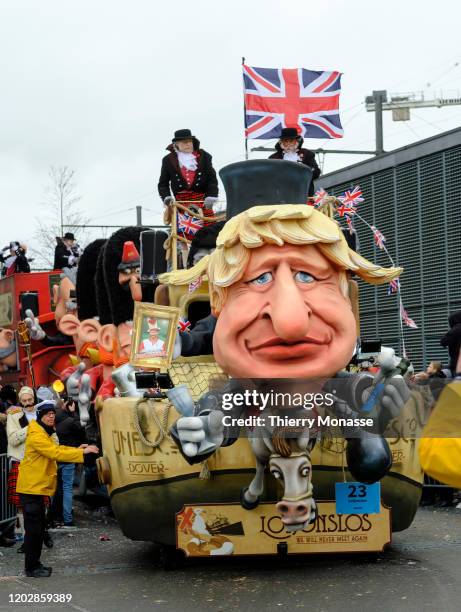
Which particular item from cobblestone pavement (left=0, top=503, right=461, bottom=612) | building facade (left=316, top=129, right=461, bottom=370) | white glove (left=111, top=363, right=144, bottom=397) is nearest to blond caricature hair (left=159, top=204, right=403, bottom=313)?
white glove (left=111, top=363, right=144, bottom=397)

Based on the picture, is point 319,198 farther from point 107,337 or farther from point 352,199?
point 107,337

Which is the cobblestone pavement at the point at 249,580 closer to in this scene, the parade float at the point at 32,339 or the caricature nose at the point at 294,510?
the caricature nose at the point at 294,510

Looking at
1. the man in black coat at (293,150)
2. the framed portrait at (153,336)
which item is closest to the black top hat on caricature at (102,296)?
the man in black coat at (293,150)

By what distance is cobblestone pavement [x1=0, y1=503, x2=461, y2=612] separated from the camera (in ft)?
26.4

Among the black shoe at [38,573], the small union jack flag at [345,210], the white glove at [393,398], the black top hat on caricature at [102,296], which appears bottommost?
the black shoe at [38,573]

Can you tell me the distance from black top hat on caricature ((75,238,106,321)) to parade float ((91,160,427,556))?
4990 millimetres

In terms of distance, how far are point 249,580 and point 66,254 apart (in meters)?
12.0

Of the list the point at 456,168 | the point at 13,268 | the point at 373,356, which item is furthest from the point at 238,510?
the point at 13,268

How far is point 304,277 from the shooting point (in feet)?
25.4

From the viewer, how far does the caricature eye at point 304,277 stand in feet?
25.4

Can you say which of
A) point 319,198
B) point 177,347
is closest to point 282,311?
point 177,347

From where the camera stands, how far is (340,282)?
314 inches

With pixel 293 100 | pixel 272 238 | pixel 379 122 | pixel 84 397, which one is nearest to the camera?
pixel 272 238

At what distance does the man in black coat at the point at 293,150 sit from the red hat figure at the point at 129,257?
2121 mm
